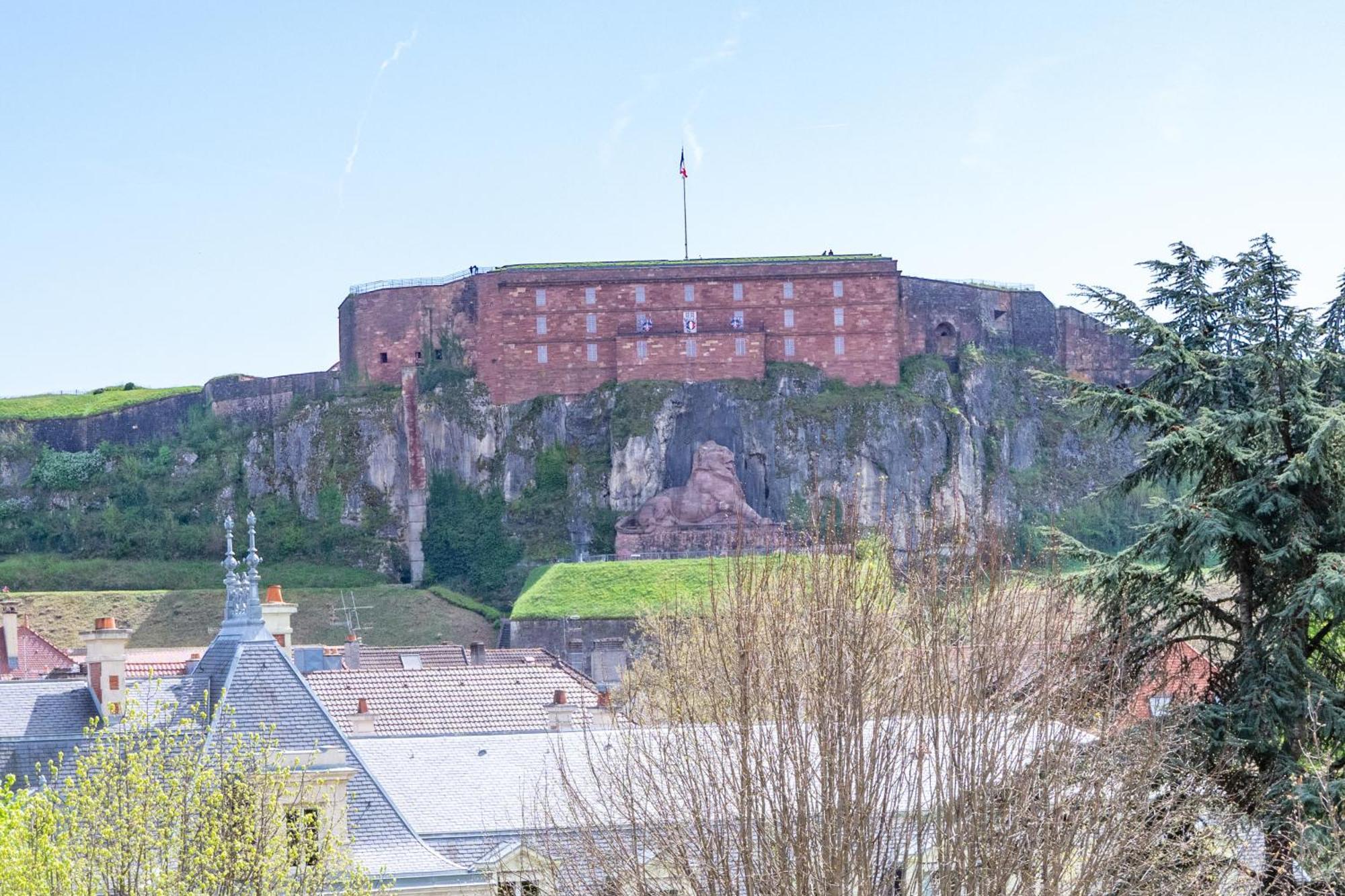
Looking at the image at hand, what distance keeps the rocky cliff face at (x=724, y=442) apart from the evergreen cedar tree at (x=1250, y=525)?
57.7 metres

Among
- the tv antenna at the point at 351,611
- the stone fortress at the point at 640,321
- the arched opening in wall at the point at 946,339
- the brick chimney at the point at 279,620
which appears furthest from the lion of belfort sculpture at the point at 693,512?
the brick chimney at the point at 279,620

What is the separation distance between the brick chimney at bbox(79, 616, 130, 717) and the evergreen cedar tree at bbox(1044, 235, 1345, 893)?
1316cm

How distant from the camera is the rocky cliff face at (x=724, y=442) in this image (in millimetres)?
89938

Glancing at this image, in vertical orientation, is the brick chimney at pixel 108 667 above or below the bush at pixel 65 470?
below

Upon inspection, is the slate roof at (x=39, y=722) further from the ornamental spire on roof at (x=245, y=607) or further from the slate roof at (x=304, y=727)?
the ornamental spire on roof at (x=245, y=607)

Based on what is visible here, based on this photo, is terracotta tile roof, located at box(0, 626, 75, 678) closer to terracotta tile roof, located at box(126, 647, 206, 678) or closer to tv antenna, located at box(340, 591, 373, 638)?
terracotta tile roof, located at box(126, 647, 206, 678)

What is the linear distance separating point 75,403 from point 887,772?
87.7m

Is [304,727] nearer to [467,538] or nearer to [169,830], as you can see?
[169,830]

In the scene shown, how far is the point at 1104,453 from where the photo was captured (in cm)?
9612

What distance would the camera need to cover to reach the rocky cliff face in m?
89.9

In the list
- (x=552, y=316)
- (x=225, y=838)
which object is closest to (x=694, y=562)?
(x=552, y=316)

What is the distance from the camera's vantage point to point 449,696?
46625 mm

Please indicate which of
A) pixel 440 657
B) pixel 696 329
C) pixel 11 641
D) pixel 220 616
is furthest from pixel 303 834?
pixel 696 329

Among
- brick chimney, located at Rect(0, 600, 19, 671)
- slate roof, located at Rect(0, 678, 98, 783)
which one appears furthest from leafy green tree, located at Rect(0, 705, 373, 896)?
brick chimney, located at Rect(0, 600, 19, 671)
